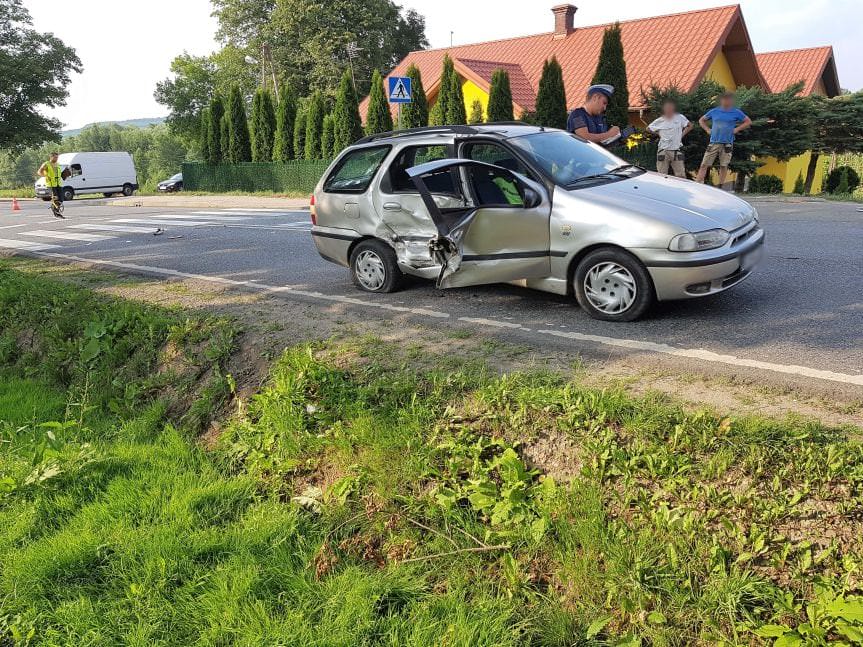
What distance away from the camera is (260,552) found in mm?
3678

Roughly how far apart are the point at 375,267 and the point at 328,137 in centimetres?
2337

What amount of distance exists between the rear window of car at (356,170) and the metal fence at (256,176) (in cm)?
2028

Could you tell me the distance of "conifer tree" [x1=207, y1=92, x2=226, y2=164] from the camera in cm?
3472

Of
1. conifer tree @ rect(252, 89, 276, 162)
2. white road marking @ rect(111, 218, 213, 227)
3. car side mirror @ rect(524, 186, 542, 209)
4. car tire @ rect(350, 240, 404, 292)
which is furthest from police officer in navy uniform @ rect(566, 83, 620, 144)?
conifer tree @ rect(252, 89, 276, 162)

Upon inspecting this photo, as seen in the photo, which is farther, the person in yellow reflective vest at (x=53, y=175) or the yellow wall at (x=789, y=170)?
the yellow wall at (x=789, y=170)

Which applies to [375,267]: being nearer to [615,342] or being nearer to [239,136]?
[615,342]

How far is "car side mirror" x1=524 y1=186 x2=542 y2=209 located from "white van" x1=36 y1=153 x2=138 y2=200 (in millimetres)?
38935

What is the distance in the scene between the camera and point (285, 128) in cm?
3162

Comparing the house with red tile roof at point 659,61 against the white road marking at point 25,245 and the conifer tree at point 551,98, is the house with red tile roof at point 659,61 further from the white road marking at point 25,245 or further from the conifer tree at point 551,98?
the white road marking at point 25,245

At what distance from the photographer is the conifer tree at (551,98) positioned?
70.4ft

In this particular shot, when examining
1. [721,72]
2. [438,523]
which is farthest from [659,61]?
[438,523]

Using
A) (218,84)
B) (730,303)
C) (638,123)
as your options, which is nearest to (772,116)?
(638,123)

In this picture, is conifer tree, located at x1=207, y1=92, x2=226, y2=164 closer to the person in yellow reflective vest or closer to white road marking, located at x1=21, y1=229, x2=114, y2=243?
the person in yellow reflective vest

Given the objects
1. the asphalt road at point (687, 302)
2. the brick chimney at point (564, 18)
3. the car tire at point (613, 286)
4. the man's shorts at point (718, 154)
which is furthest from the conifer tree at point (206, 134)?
the car tire at point (613, 286)
